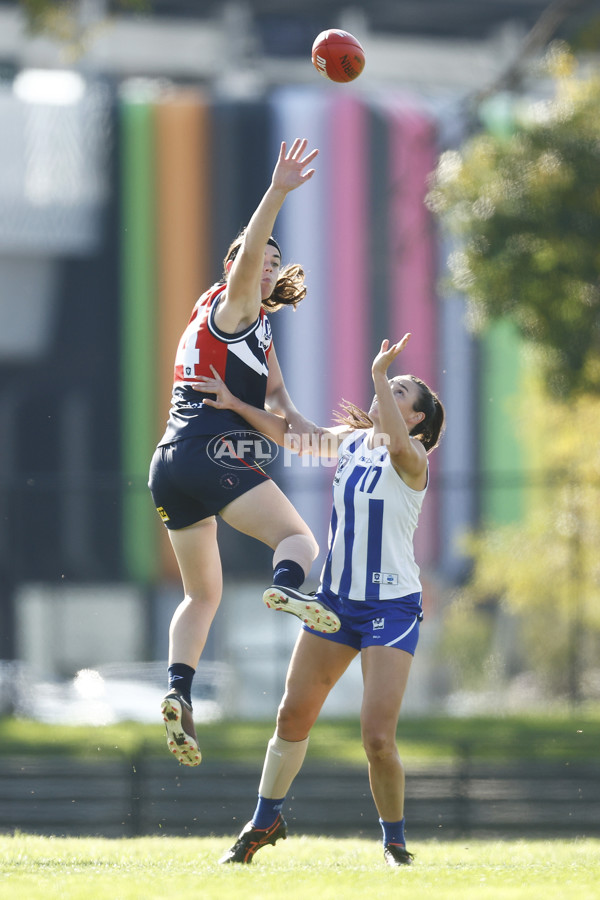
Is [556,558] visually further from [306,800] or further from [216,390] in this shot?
[216,390]

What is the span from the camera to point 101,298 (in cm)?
2053

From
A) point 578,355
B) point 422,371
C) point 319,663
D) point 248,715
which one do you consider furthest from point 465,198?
point 319,663

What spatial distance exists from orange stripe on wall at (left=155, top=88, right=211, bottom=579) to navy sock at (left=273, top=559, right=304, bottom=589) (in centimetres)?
1463

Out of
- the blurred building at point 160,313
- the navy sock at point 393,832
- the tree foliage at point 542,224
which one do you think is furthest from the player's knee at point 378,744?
the blurred building at point 160,313

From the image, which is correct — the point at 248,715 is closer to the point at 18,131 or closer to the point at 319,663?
the point at 18,131

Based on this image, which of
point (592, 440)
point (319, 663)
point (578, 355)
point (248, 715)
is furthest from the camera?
point (592, 440)

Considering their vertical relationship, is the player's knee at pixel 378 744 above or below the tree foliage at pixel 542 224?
below

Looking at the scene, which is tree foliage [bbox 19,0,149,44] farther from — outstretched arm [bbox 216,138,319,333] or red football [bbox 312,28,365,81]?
outstretched arm [bbox 216,138,319,333]

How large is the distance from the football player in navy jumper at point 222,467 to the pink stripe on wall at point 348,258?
13.3 metres

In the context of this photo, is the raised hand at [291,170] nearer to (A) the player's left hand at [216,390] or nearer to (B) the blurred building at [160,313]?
(A) the player's left hand at [216,390]

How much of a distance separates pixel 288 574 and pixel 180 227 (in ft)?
50.8

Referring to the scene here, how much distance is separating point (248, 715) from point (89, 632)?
311 cm

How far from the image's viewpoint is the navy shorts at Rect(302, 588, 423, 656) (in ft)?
18.5

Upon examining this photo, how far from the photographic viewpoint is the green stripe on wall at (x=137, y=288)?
2009 centimetres
